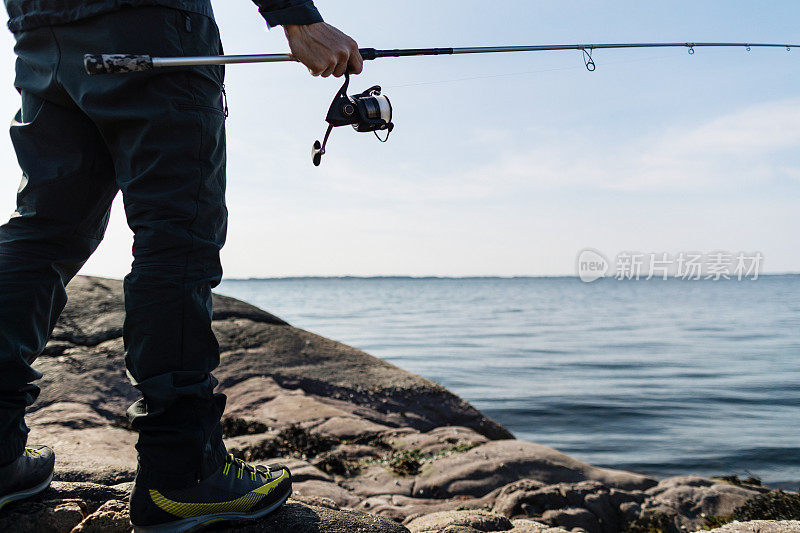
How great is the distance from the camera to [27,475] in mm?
2260

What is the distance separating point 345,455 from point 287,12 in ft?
10.9

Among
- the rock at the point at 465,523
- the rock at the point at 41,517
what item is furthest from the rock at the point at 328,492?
the rock at the point at 41,517

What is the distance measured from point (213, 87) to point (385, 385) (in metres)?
4.35

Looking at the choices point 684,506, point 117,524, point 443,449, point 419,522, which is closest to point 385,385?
point 443,449

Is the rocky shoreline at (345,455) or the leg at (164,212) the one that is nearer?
the leg at (164,212)

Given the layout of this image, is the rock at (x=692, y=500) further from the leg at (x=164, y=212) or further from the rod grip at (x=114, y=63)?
the rod grip at (x=114, y=63)

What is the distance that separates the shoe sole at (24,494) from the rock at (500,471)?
226 centimetres

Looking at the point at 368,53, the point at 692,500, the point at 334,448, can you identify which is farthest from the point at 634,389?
the point at 368,53

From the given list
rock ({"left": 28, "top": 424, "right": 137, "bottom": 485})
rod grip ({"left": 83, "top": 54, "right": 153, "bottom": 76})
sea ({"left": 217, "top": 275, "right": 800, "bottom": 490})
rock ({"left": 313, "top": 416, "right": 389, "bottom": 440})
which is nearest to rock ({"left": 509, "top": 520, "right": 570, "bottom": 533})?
rock ({"left": 28, "top": 424, "right": 137, "bottom": 485})

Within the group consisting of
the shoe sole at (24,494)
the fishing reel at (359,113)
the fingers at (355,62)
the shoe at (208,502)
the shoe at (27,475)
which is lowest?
the shoe sole at (24,494)

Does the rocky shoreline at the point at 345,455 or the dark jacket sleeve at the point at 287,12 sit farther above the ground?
the dark jacket sleeve at the point at 287,12

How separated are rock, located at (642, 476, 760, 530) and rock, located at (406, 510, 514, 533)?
1.74 metres

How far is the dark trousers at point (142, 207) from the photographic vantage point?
192 cm

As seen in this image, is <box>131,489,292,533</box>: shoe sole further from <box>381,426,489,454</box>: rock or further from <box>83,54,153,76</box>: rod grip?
<box>381,426,489,454</box>: rock
